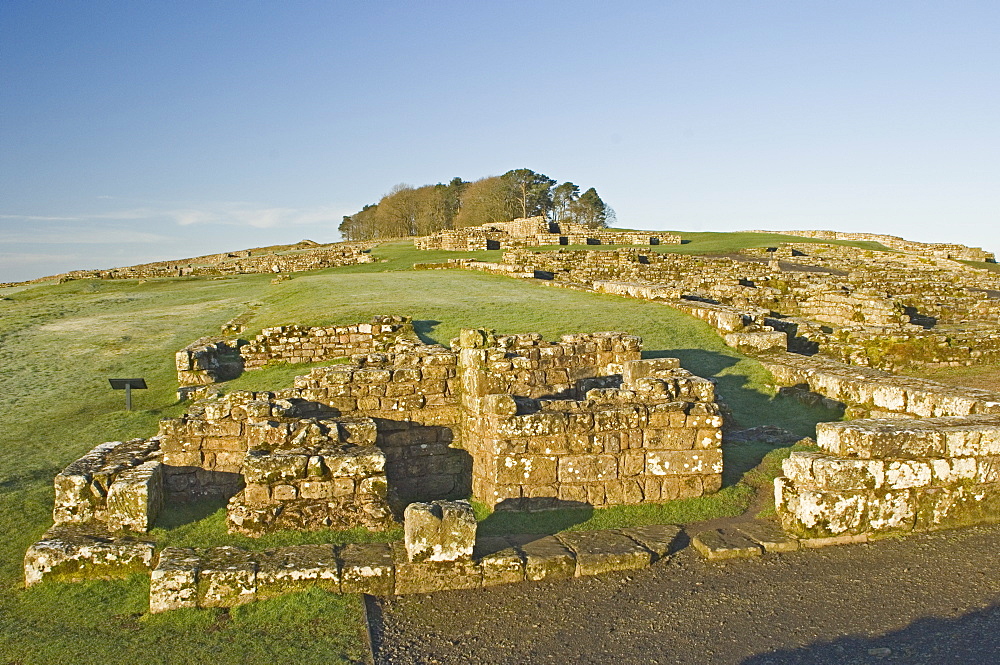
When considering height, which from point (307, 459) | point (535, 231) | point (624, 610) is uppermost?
point (535, 231)

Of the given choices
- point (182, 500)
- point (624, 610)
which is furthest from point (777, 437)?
point (182, 500)

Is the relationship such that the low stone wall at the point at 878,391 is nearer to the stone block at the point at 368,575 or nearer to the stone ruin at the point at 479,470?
the stone ruin at the point at 479,470

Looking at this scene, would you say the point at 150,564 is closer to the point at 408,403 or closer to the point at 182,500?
the point at 182,500

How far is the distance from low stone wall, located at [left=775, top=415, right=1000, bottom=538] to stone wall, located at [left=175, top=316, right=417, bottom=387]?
1029 centimetres

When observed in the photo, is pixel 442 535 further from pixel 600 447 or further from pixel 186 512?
pixel 186 512

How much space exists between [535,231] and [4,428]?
3894 cm

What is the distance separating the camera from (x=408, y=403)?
978 cm

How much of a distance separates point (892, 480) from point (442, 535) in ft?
14.4

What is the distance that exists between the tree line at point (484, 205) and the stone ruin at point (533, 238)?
17.3m

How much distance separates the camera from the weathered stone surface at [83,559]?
643 cm

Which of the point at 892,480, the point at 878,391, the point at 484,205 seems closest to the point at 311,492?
the point at 892,480

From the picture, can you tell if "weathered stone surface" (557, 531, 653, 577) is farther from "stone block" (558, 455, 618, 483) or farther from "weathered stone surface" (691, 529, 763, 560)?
"stone block" (558, 455, 618, 483)

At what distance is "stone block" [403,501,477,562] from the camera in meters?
6.12

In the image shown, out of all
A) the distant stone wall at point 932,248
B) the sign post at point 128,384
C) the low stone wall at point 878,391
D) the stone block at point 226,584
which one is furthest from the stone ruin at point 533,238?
the stone block at point 226,584
